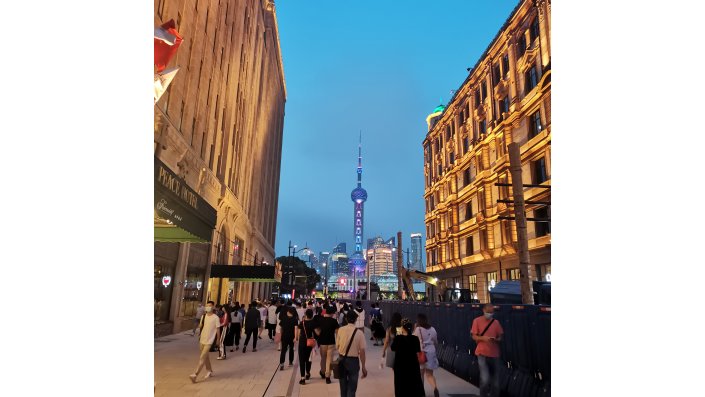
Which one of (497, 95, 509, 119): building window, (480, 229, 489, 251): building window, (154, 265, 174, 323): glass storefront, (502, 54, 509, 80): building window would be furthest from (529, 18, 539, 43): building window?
(154, 265, 174, 323): glass storefront

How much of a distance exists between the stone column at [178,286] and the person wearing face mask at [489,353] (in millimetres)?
19475

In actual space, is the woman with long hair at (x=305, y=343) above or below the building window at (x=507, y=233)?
below

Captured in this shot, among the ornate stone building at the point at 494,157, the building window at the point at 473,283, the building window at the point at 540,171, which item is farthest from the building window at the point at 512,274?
the building window at the point at 540,171

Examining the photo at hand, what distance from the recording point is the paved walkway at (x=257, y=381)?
9844 millimetres

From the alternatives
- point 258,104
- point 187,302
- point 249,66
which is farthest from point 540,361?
point 258,104

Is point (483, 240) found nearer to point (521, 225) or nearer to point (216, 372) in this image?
point (521, 225)

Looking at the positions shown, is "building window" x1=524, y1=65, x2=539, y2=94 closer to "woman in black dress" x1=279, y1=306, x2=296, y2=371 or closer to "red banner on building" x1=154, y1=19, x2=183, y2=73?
"woman in black dress" x1=279, y1=306, x2=296, y2=371

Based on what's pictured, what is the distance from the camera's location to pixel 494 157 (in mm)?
37531

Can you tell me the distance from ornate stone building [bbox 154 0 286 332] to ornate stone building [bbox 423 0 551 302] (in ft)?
60.0

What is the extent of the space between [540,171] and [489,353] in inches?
969

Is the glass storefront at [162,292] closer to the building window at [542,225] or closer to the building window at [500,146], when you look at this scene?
the building window at [542,225]

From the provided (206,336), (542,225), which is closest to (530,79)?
(542,225)
